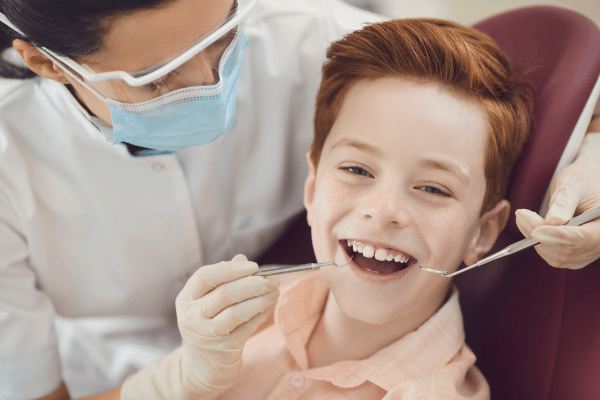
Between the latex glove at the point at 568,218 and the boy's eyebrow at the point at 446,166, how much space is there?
0.12 metres

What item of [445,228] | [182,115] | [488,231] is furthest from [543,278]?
[182,115]

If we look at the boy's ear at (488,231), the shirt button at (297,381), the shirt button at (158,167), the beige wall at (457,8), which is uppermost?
the beige wall at (457,8)

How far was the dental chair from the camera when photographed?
0.90 meters

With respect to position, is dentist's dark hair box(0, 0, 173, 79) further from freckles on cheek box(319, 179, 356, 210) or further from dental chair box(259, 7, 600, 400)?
dental chair box(259, 7, 600, 400)

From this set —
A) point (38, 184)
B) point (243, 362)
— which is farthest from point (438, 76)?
point (38, 184)

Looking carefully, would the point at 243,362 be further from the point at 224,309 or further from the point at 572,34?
the point at 572,34

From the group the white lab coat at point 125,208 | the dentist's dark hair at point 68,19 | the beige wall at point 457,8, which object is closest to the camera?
the dentist's dark hair at point 68,19

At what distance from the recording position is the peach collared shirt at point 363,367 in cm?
93

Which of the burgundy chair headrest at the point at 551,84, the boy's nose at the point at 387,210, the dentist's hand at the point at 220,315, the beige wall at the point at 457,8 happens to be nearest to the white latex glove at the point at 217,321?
the dentist's hand at the point at 220,315

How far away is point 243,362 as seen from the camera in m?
1.11

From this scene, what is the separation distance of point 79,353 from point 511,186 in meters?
1.24

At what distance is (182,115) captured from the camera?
3.11 feet

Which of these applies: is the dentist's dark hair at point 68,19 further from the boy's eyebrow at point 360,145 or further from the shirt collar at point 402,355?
the shirt collar at point 402,355

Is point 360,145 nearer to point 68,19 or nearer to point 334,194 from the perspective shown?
point 334,194
